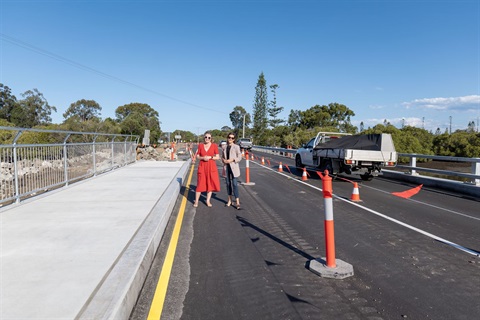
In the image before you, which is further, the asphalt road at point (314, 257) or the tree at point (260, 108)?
the tree at point (260, 108)

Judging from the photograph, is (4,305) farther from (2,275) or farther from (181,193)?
(181,193)

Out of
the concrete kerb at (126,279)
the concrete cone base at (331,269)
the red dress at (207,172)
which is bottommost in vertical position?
the concrete cone base at (331,269)

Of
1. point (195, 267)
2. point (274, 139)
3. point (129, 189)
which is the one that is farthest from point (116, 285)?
point (274, 139)

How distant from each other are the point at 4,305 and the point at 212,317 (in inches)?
75.1

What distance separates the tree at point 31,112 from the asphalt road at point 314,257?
7122 centimetres

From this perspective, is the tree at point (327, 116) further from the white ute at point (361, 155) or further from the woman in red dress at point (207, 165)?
A: the woman in red dress at point (207, 165)

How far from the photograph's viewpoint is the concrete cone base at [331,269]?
4.22 metres

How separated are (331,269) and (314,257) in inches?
22.9

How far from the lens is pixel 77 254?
4.39 meters

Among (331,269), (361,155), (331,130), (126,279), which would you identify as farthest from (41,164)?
(331,130)

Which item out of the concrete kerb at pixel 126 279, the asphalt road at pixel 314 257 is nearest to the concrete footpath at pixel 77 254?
the concrete kerb at pixel 126 279

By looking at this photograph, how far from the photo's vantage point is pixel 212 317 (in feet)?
10.7

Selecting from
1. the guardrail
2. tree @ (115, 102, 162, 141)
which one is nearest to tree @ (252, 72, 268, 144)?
tree @ (115, 102, 162, 141)

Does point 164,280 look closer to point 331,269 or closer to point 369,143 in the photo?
point 331,269
